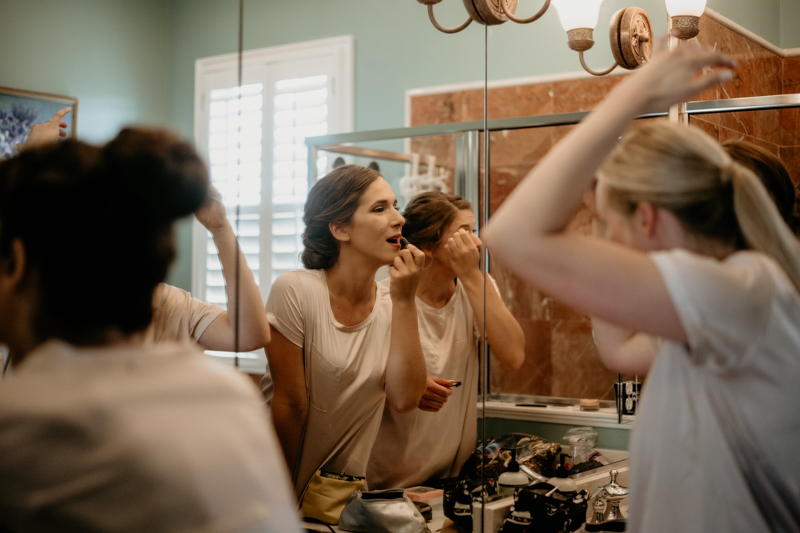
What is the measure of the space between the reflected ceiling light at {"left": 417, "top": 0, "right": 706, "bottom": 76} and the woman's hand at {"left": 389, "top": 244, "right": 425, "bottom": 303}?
0.39m

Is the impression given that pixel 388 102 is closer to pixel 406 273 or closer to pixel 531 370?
pixel 406 273

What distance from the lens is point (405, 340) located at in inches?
37.5

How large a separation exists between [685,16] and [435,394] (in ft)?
2.92

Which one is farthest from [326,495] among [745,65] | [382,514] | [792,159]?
[745,65]

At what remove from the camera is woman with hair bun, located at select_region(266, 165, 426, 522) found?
2.85ft

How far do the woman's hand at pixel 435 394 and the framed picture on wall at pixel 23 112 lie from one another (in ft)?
1.94

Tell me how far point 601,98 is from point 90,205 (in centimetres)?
92

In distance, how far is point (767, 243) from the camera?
0.63m

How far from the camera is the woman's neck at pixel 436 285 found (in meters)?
1.00

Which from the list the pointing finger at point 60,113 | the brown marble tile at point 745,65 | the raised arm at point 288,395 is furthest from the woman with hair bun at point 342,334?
the brown marble tile at point 745,65

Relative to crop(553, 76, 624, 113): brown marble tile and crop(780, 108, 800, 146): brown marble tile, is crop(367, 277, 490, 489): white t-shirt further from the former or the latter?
crop(780, 108, 800, 146): brown marble tile

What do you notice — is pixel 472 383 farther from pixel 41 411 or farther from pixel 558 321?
pixel 41 411

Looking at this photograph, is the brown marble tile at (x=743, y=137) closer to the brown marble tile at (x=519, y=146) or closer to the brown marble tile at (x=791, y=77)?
the brown marble tile at (x=791, y=77)

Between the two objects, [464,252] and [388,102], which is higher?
[388,102]
